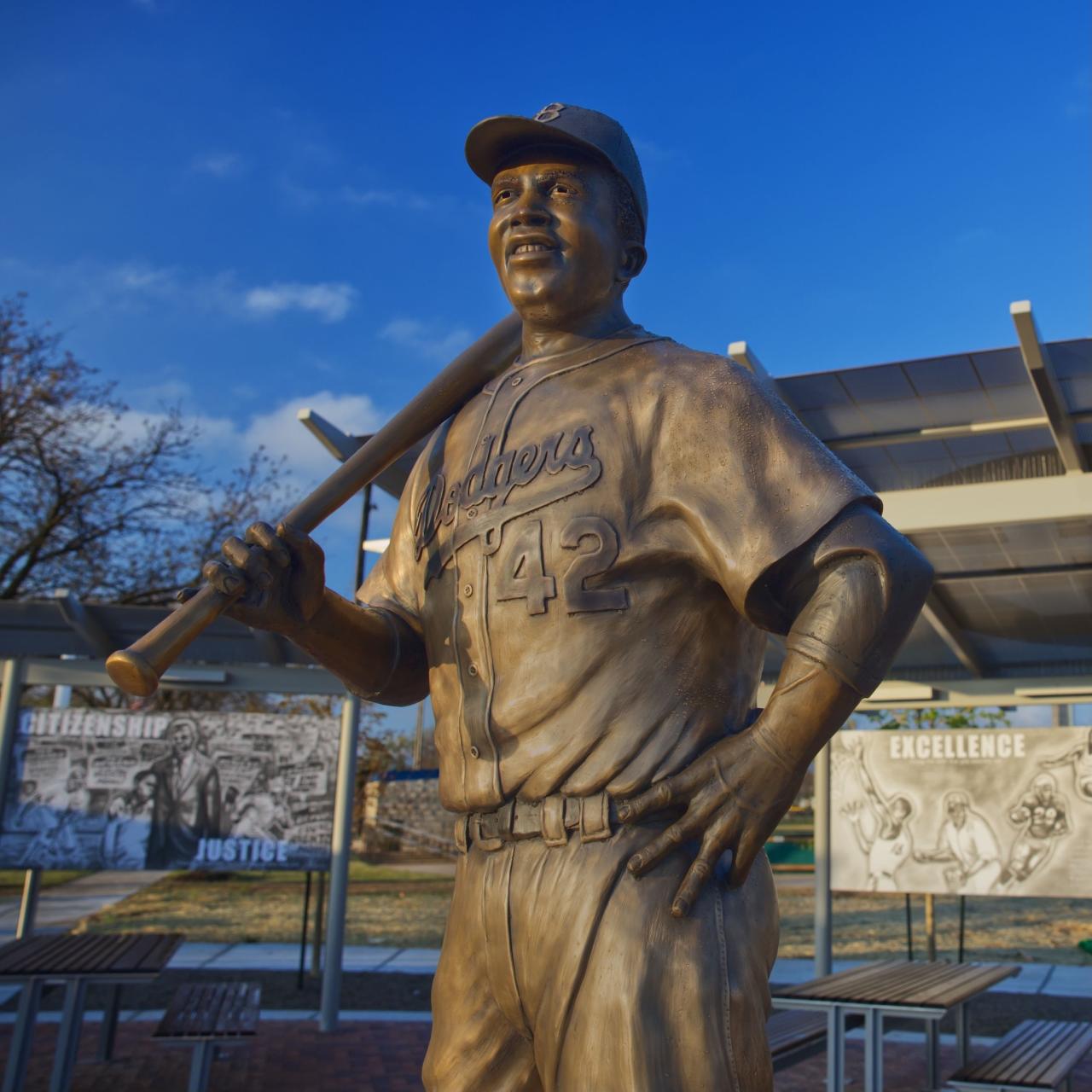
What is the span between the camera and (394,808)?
27.5 metres

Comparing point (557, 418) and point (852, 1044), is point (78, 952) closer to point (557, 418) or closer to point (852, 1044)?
point (852, 1044)

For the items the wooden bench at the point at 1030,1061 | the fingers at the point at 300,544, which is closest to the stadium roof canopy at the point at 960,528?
the wooden bench at the point at 1030,1061

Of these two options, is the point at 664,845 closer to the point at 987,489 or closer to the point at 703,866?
the point at 703,866

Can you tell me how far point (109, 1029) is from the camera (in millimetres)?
7949

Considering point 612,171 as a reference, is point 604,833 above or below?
below

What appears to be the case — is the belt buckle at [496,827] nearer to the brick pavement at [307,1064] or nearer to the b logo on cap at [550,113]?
the b logo on cap at [550,113]

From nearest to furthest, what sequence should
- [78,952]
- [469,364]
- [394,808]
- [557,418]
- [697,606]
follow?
[697,606] < [557,418] < [469,364] < [78,952] < [394,808]

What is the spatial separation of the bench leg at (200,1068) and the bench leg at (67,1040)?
2.43 ft

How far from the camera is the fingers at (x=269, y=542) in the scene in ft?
7.26

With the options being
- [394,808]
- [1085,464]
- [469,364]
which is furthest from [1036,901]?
[469,364]

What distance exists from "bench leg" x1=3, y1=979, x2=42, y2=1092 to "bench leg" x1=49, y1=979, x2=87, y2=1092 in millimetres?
151

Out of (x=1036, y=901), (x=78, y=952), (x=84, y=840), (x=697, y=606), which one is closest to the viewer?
(x=697, y=606)

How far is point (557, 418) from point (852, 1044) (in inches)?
313

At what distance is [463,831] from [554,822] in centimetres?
26
